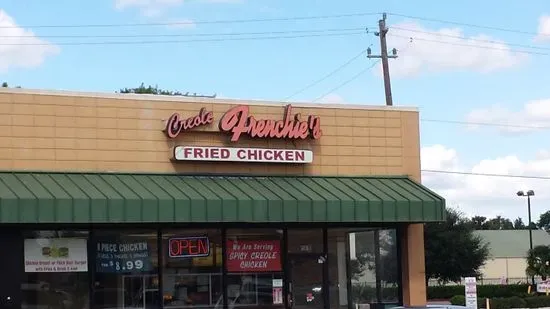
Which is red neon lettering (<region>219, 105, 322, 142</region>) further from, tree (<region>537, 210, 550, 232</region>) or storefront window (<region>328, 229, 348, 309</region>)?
tree (<region>537, 210, 550, 232</region>)

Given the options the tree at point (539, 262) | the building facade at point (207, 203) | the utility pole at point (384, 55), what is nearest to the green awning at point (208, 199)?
the building facade at point (207, 203)

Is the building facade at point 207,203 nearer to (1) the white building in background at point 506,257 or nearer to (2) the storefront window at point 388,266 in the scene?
(2) the storefront window at point 388,266

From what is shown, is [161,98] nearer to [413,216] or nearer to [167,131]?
[167,131]

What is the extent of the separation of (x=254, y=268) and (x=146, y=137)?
3868mm

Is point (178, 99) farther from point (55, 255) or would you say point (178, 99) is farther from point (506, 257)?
point (506, 257)

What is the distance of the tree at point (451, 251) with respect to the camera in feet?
194

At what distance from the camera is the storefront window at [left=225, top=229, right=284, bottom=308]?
18859 millimetres

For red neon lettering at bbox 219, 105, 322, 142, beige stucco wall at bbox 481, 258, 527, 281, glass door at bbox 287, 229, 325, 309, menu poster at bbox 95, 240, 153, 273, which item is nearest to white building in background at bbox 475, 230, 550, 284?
beige stucco wall at bbox 481, 258, 527, 281

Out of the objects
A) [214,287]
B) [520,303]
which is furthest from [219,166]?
[520,303]

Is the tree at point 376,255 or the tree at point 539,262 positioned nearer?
the tree at point 376,255

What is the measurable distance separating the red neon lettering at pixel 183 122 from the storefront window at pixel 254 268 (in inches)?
101

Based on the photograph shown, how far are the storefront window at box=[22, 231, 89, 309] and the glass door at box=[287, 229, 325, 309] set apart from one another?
15.6 feet

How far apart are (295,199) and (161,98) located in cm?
365

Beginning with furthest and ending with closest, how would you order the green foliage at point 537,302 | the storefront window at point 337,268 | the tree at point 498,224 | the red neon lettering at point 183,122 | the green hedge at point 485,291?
1. the tree at point 498,224
2. the green hedge at point 485,291
3. the green foliage at point 537,302
4. the storefront window at point 337,268
5. the red neon lettering at point 183,122
